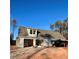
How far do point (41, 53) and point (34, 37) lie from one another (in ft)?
0.59

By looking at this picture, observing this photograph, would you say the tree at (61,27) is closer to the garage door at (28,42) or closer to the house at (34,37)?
the house at (34,37)

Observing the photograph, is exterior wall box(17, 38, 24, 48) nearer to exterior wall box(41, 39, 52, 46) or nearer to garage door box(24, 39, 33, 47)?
garage door box(24, 39, 33, 47)

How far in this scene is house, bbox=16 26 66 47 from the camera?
1493mm

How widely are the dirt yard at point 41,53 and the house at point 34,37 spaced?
0.05 metres

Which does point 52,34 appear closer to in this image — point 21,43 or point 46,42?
point 46,42

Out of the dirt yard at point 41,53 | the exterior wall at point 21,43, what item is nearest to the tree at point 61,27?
the dirt yard at point 41,53

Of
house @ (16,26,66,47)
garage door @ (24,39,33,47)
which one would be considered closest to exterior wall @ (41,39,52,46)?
house @ (16,26,66,47)

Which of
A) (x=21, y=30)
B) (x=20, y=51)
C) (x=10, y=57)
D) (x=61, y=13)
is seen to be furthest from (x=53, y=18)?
(x=10, y=57)

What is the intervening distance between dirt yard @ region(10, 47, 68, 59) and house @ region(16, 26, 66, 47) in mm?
55

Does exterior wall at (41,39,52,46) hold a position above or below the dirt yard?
above

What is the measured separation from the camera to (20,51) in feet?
4.90
